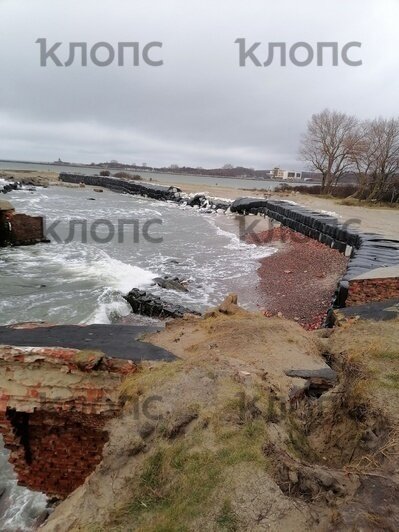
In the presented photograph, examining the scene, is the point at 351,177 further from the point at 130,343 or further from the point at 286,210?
the point at 130,343

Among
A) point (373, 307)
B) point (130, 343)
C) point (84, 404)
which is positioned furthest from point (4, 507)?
point (373, 307)

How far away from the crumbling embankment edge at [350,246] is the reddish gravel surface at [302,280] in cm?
80

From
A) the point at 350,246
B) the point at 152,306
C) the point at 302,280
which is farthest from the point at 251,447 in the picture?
the point at 350,246

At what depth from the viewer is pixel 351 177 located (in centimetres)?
5822

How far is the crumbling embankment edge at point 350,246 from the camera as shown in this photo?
9.59 m

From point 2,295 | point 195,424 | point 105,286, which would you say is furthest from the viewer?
point 105,286

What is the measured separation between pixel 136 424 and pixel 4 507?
3.36m

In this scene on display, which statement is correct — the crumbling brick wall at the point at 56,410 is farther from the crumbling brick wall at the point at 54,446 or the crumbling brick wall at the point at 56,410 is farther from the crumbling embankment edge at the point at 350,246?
the crumbling embankment edge at the point at 350,246

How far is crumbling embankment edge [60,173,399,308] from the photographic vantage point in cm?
959

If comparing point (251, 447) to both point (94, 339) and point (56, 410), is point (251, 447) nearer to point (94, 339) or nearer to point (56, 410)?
point (56, 410)

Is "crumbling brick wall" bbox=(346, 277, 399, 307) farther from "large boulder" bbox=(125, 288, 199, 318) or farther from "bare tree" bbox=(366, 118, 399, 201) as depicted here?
"bare tree" bbox=(366, 118, 399, 201)

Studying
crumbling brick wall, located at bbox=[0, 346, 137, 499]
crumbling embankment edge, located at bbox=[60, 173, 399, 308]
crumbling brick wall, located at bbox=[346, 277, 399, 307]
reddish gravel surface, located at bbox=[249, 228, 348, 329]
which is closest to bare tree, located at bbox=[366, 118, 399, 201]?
crumbling embankment edge, located at bbox=[60, 173, 399, 308]

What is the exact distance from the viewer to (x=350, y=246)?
18.6 m

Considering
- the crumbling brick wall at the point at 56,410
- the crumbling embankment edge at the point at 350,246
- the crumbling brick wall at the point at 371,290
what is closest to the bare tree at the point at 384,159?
the crumbling embankment edge at the point at 350,246
